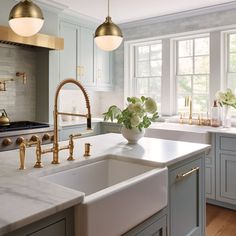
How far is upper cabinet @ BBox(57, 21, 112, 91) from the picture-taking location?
14.1 feet

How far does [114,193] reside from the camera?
122 centimetres

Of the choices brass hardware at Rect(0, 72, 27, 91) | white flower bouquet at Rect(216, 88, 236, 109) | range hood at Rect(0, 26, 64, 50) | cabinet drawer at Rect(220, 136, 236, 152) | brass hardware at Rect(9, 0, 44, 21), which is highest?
range hood at Rect(0, 26, 64, 50)

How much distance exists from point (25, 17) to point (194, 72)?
323 cm

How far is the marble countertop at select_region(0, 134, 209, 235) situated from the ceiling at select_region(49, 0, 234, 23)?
2.21 meters

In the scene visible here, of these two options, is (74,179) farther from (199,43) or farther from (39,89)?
(199,43)

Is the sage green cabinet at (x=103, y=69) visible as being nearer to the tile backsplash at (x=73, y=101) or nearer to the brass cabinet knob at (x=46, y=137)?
the tile backsplash at (x=73, y=101)

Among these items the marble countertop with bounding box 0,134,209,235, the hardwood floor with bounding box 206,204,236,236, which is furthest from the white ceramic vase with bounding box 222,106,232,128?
the marble countertop with bounding box 0,134,209,235

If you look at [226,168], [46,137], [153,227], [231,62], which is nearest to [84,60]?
[46,137]

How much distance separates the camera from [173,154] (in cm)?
185

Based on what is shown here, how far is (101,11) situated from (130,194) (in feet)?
11.5

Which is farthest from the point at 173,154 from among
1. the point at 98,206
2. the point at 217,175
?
the point at 217,175

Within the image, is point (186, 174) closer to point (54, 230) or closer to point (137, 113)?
point (137, 113)

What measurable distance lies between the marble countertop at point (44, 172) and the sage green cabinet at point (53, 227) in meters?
0.05

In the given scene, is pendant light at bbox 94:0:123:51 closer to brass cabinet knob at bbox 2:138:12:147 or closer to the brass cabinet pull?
the brass cabinet pull
